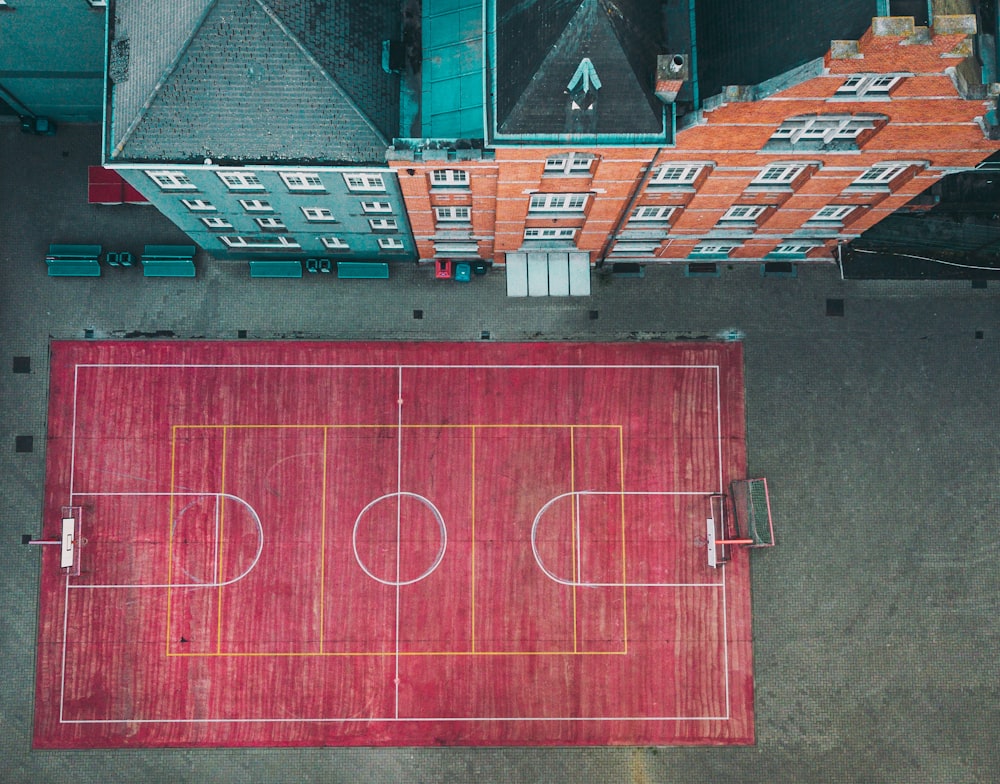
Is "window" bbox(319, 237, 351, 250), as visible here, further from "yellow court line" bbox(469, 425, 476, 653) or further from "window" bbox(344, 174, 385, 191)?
"yellow court line" bbox(469, 425, 476, 653)

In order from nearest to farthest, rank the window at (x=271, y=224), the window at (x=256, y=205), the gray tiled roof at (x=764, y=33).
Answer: the gray tiled roof at (x=764, y=33)
the window at (x=256, y=205)
the window at (x=271, y=224)

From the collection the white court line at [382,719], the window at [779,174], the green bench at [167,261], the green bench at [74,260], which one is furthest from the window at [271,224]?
the white court line at [382,719]

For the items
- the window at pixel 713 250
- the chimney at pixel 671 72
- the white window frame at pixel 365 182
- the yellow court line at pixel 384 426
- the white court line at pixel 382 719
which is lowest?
the white court line at pixel 382 719

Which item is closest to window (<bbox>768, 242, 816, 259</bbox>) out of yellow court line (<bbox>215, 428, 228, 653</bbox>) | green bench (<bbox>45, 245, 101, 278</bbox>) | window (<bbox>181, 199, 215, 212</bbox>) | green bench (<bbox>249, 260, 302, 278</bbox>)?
green bench (<bbox>249, 260, 302, 278</bbox>)

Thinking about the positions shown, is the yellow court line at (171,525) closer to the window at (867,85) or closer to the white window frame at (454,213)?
the white window frame at (454,213)

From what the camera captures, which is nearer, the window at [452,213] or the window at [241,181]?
the window at [241,181]

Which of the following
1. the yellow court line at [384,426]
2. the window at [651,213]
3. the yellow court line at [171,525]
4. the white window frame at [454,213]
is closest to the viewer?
the white window frame at [454,213]
